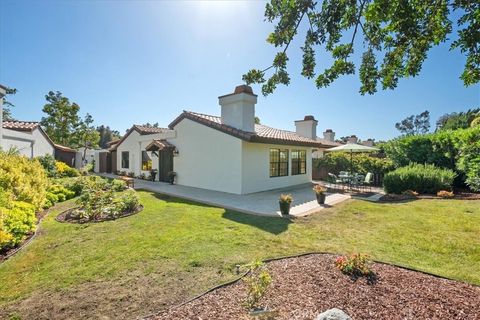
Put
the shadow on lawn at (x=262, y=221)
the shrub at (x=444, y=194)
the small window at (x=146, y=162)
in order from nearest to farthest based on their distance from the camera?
1. the shadow on lawn at (x=262, y=221)
2. the shrub at (x=444, y=194)
3. the small window at (x=146, y=162)

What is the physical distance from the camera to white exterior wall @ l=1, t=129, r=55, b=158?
16459 millimetres

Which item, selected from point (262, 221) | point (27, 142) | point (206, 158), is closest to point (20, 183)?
point (262, 221)

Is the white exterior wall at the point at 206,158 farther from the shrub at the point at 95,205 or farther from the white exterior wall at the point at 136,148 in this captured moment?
the shrub at the point at 95,205

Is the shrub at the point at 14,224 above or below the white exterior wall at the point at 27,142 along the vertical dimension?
below

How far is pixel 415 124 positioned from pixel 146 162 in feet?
295

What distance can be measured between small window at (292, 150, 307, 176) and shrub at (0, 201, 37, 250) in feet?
46.5

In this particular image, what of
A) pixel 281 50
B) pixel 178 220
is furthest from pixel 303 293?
pixel 178 220

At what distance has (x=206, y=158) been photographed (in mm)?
14828

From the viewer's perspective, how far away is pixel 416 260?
5.05 metres

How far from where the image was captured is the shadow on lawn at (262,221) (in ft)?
23.9

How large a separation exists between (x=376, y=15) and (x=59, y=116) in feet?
133

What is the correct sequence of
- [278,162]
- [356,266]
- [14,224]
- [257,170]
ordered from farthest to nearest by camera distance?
1. [278,162]
2. [257,170]
3. [14,224]
4. [356,266]

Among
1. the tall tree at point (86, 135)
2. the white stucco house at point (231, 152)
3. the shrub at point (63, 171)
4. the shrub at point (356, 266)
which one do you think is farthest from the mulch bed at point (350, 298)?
the tall tree at point (86, 135)

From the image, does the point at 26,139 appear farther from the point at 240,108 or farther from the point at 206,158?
the point at 240,108
